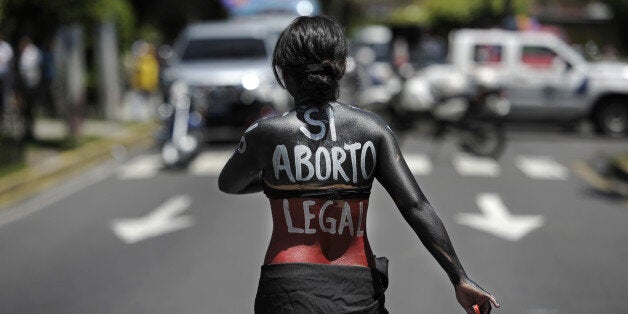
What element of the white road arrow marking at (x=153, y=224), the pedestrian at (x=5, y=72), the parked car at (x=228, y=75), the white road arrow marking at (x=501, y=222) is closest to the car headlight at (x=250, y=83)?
the parked car at (x=228, y=75)

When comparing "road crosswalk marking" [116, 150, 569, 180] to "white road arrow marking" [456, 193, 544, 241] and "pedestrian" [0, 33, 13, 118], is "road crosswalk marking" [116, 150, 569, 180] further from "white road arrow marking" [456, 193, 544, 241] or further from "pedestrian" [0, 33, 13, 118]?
"pedestrian" [0, 33, 13, 118]

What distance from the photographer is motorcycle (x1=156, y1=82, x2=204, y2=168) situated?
47.1 feet

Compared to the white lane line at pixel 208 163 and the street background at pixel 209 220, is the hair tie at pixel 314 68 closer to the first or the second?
the street background at pixel 209 220

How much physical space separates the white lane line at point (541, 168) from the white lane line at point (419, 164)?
4.55 feet

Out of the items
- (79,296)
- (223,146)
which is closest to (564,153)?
(223,146)

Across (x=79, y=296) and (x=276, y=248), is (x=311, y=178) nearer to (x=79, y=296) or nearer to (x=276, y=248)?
(x=276, y=248)

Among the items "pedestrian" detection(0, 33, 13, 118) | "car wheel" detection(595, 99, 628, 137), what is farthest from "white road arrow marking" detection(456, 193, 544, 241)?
"pedestrian" detection(0, 33, 13, 118)

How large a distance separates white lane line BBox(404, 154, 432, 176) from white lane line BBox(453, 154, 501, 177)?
1.40 feet

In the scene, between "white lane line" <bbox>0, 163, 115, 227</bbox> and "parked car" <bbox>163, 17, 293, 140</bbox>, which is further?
"parked car" <bbox>163, 17, 293, 140</bbox>

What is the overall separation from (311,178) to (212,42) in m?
16.1

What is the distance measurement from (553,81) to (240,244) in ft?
39.5

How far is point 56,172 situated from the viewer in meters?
14.3

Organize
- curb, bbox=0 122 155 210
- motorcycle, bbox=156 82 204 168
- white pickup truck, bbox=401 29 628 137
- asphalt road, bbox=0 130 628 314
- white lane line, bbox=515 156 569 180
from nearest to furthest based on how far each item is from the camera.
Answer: asphalt road, bbox=0 130 628 314
curb, bbox=0 122 155 210
white lane line, bbox=515 156 569 180
motorcycle, bbox=156 82 204 168
white pickup truck, bbox=401 29 628 137

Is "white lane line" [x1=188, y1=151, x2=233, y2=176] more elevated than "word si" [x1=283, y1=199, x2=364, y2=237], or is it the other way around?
"word si" [x1=283, y1=199, x2=364, y2=237]
